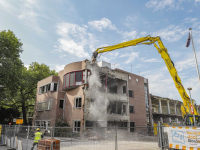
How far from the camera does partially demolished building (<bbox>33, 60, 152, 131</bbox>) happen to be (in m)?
22.2

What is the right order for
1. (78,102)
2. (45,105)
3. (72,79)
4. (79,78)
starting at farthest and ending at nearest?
(45,105) < (72,79) < (79,78) < (78,102)

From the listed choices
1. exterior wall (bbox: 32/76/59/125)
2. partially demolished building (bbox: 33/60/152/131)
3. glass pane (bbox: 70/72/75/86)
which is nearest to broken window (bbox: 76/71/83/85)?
partially demolished building (bbox: 33/60/152/131)

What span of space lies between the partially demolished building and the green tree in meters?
5.26

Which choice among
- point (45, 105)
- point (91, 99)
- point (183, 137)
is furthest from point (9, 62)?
point (183, 137)

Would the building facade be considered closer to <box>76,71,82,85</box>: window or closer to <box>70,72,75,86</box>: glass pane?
<box>76,71,82,85</box>: window

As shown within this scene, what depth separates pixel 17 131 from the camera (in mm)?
13641

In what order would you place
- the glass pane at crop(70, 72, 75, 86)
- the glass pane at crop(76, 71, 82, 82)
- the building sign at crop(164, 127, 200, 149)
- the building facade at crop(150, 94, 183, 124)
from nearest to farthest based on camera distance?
1. the building sign at crop(164, 127, 200, 149)
2. the glass pane at crop(76, 71, 82, 82)
3. the glass pane at crop(70, 72, 75, 86)
4. the building facade at crop(150, 94, 183, 124)

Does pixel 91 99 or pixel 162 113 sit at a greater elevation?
pixel 91 99

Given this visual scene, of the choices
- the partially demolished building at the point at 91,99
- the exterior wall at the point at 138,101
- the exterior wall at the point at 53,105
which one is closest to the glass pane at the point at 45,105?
the partially demolished building at the point at 91,99

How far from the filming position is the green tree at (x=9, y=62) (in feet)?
79.0

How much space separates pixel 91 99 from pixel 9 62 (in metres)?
13.4

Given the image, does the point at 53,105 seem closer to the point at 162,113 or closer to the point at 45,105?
the point at 45,105

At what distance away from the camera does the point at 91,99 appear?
22.4 metres

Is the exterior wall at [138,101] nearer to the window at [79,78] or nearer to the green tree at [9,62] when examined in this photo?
the window at [79,78]
